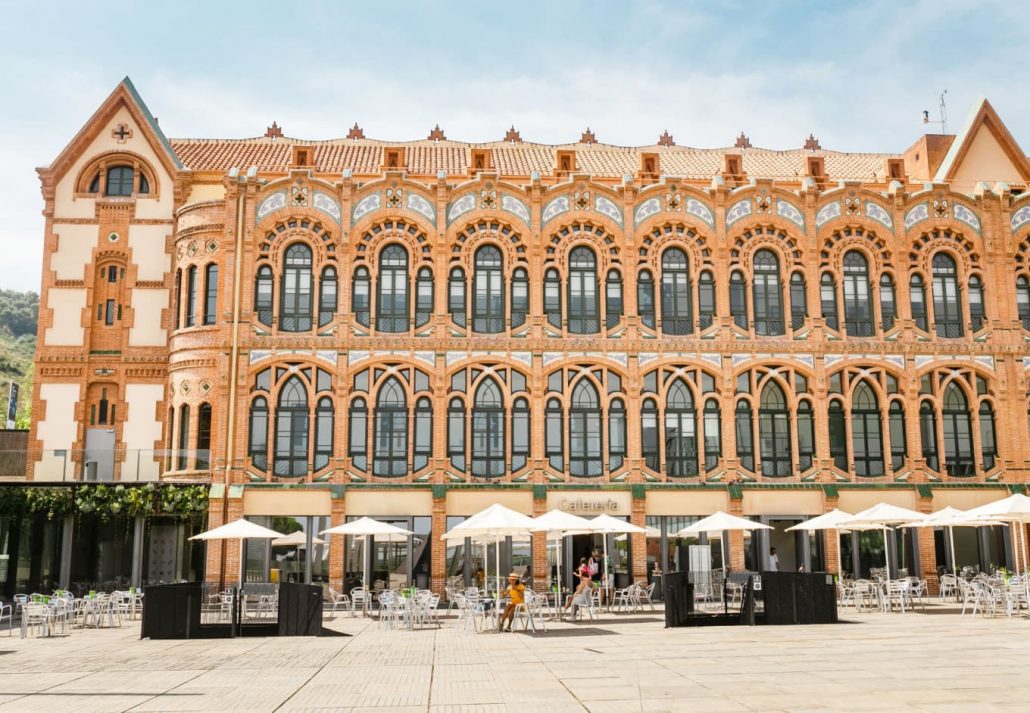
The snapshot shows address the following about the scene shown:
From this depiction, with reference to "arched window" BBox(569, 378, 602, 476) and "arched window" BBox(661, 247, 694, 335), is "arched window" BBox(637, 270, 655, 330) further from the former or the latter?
"arched window" BBox(569, 378, 602, 476)

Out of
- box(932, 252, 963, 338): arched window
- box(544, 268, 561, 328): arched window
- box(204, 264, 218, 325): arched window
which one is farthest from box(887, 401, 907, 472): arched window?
box(204, 264, 218, 325): arched window

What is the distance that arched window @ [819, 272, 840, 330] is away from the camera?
39125mm

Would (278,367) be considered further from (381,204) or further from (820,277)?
(820,277)

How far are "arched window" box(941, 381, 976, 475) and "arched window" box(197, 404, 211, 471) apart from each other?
85.9 ft

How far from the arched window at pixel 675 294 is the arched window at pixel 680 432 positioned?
2.03 m

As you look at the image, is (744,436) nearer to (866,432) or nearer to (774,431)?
(774,431)

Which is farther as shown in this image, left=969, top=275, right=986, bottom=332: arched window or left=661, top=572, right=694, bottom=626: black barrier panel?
left=969, top=275, right=986, bottom=332: arched window

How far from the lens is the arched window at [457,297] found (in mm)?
38000

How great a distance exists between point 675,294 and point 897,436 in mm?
9547

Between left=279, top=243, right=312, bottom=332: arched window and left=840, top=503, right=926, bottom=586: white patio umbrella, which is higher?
left=279, top=243, right=312, bottom=332: arched window

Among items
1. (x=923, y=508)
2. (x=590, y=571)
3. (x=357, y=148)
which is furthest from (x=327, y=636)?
(x=357, y=148)

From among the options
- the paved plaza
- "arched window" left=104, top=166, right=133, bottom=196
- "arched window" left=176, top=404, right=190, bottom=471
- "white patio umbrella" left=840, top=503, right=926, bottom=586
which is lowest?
the paved plaza

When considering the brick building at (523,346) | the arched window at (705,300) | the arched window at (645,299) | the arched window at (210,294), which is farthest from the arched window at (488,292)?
the arched window at (210,294)

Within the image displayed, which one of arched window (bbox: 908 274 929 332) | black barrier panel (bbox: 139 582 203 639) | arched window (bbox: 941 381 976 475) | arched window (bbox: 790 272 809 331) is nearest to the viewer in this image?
black barrier panel (bbox: 139 582 203 639)
